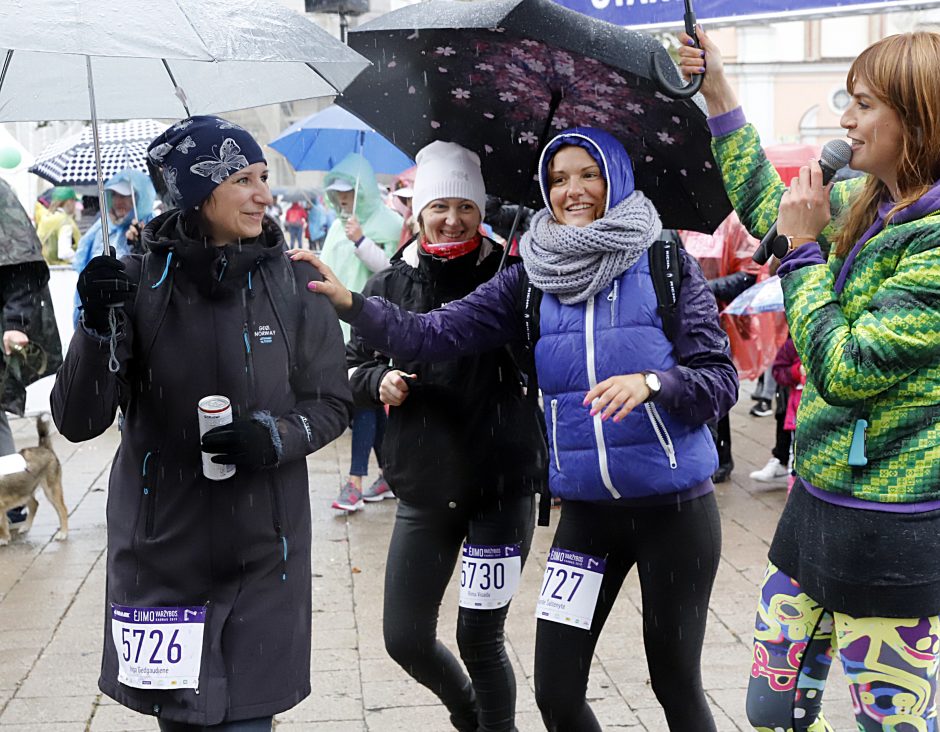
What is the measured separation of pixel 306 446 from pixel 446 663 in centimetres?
128

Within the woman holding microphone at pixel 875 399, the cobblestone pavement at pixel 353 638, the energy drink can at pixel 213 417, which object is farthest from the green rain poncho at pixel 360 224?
the woman holding microphone at pixel 875 399

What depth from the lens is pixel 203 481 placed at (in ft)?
10.4

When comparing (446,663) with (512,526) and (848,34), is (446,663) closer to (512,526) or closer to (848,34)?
(512,526)

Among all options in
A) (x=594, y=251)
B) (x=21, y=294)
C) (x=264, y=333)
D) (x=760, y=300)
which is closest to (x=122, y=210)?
(x=21, y=294)

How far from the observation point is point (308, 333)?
3314mm

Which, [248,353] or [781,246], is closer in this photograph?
[781,246]

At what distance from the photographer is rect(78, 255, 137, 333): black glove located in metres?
2.96

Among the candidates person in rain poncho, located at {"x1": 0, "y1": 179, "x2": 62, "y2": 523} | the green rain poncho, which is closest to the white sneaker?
the green rain poncho

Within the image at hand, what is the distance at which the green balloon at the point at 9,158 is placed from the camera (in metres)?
9.59

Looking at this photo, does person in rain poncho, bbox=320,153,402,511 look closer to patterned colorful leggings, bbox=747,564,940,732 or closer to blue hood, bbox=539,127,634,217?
blue hood, bbox=539,127,634,217

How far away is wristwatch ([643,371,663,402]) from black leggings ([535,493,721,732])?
1.26 ft

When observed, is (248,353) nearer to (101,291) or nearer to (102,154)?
(101,291)

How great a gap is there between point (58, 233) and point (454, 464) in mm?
12584

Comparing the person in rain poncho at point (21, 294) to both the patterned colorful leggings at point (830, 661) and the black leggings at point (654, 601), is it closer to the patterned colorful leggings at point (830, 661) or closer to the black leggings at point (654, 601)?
the black leggings at point (654, 601)
